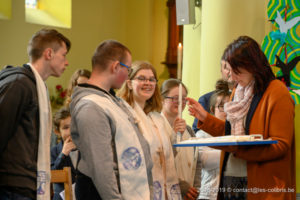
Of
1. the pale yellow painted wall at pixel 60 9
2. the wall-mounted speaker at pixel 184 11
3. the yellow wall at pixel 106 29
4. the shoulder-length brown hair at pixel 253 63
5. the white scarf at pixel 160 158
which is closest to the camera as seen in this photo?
the shoulder-length brown hair at pixel 253 63

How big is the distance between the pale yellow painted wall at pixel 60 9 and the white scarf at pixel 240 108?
27.3ft

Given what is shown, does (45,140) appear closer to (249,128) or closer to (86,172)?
(86,172)

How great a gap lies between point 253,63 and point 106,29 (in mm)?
8834

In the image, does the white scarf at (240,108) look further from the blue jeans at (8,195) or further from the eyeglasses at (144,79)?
the blue jeans at (8,195)

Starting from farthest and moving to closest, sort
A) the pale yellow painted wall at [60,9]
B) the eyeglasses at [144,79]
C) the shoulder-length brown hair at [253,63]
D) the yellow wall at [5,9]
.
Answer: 1. the pale yellow painted wall at [60,9]
2. the yellow wall at [5,9]
3. the eyeglasses at [144,79]
4. the shoulder-length brown hair at [253,63]

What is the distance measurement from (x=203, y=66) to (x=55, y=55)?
2659 mm

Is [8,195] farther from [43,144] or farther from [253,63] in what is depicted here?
[253,63]

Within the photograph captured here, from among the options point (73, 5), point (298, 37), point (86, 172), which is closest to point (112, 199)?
point (86, 172)

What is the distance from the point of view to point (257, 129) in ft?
9.14

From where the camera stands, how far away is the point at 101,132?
266cm

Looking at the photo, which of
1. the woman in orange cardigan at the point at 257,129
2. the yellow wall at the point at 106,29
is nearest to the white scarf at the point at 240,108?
the woman in orange cardigan at the point at 257,129

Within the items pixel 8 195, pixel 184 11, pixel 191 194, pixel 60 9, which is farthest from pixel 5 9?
pixel 8 195

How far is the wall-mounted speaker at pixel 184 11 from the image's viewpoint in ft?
19.3

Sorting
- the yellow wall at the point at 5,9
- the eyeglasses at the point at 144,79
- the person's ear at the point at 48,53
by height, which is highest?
the yellow wall at the point at 5,9
